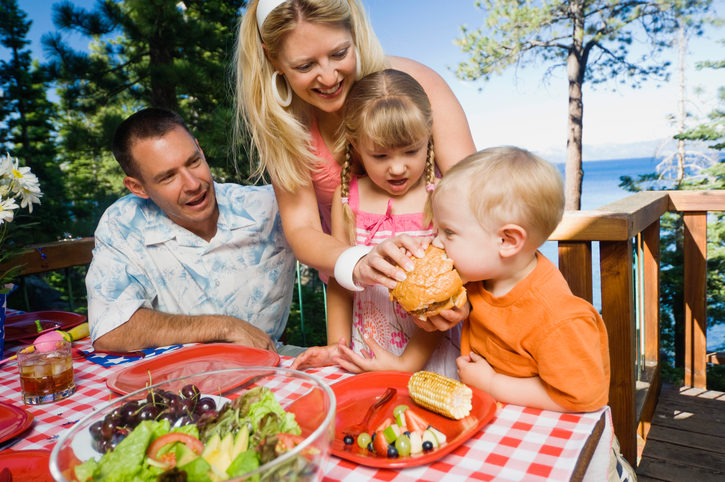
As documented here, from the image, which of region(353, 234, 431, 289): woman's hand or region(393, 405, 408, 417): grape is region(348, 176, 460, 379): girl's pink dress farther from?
region(393, 405, 408, 417): grape

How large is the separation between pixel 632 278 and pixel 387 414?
66.0 inches

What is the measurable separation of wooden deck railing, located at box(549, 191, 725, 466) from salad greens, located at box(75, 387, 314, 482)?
5.45ft

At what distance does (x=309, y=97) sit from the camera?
176 cm

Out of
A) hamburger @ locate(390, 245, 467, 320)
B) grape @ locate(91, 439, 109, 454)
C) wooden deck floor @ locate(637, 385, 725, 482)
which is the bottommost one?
wooden deck floor @ locate(637, 385, 725, 482)

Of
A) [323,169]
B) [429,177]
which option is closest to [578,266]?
[429,177]

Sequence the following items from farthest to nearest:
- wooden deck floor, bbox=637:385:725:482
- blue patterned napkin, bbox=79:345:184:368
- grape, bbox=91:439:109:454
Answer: wooden deck floor, bbox=637:385:725:482 < blue patterned napkin, bbox=79:345:184:368 < grape, bbox=91:439:109:454

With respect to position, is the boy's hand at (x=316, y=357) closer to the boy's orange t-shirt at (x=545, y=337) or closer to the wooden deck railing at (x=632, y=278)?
the boy's orange t-shirt at (x=545, y=337)

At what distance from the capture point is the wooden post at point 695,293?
3.38 m

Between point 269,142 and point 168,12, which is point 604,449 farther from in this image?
point 168,12

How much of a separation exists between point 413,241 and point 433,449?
54 centimetres

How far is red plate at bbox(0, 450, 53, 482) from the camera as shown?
0.89 metres

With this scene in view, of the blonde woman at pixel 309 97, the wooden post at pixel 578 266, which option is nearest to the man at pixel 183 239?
the blonde woman at pixel 309 97

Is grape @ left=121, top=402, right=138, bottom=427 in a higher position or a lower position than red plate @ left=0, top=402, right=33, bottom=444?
higher

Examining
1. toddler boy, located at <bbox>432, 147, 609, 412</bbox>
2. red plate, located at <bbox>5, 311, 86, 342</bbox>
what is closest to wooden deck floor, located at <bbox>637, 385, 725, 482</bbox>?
toddler boy, located at <bbox>432, 147, 609, 412</bbox>
